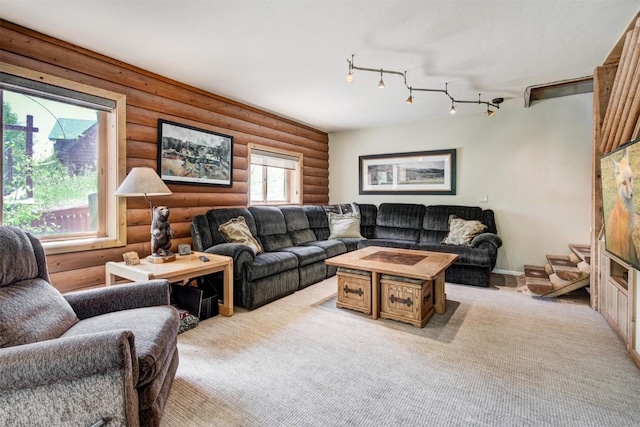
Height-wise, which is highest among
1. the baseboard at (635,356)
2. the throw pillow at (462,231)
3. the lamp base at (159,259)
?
the throw pillow at (462,231)

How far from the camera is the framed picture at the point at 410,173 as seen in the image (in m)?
5.07

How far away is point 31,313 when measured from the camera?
1.46 meters

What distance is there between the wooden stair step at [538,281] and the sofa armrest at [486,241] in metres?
0.51

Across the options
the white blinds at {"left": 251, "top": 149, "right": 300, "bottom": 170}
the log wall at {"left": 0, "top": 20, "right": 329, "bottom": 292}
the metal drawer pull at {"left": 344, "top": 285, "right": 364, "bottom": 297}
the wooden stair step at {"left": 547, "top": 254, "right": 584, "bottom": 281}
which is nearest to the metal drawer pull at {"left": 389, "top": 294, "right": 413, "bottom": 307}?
the metal drawer pull at {"left": 344, "top": 285, "right": 364, "bottom": 297}

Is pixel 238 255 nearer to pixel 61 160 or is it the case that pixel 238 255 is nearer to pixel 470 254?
pixel 61 160

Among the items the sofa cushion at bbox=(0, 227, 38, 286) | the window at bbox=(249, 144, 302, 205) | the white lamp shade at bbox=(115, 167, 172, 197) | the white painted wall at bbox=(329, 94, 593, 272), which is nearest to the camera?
the sofa cushion at bbox=(0, 227, 38, 286)

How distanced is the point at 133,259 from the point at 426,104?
13.2ft

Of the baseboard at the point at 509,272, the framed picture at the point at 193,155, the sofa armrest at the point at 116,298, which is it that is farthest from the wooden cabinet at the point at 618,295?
the framed picture at the point at 193,155

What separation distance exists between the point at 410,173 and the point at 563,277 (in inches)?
105

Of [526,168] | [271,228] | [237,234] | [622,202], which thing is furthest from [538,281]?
[237,234]

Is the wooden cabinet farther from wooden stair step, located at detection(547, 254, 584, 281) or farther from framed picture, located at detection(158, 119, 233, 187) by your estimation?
framed picture, located at detection(158, 119, 233, 187)

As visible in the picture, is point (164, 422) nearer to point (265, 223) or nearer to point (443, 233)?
point (265, 223)

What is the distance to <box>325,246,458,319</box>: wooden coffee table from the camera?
270cm

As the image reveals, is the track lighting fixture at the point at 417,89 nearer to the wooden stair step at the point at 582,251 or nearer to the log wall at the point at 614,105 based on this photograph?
the log wall at the point at 614,105
